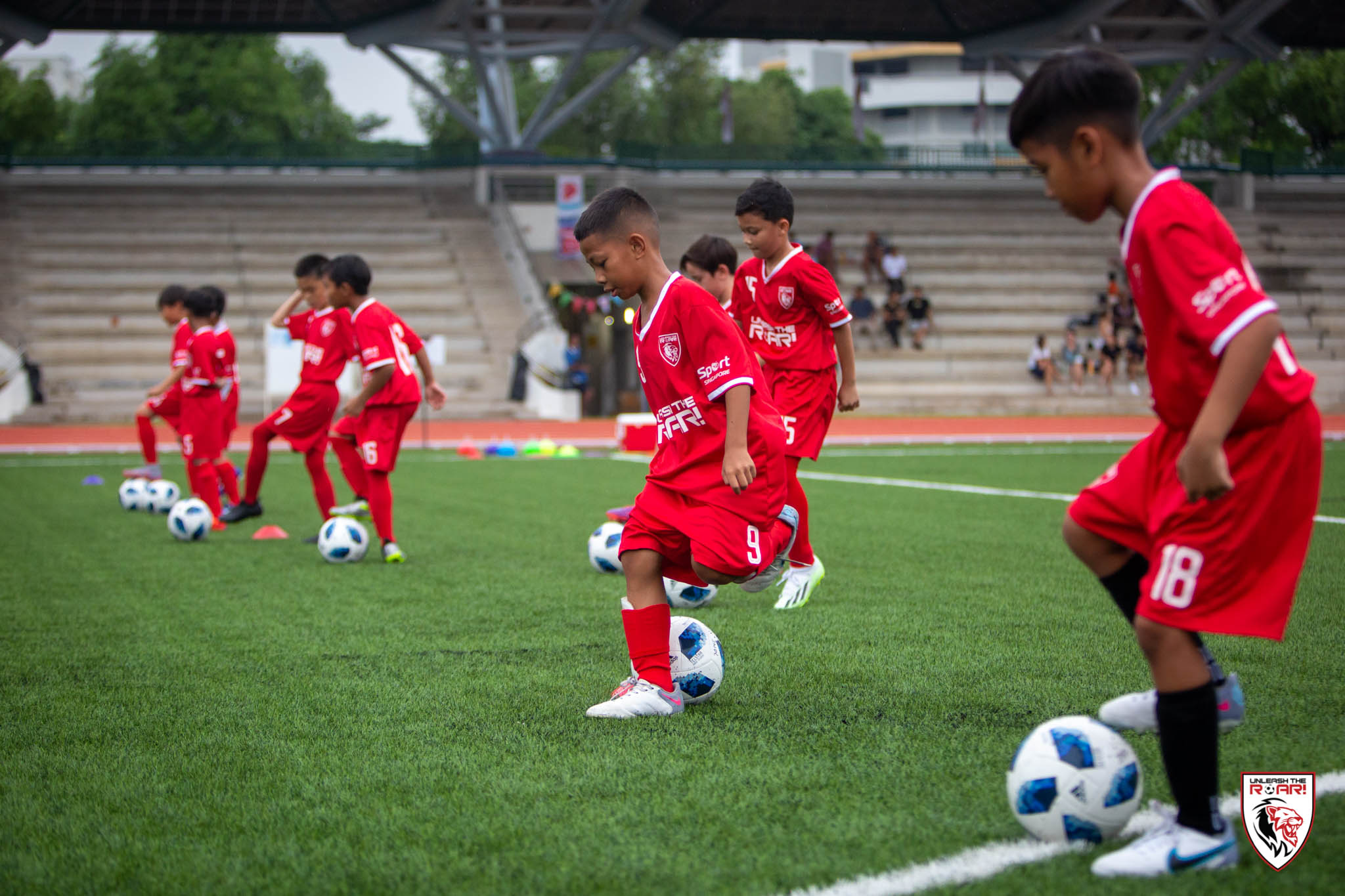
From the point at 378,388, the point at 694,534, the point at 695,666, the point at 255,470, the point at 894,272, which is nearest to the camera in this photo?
the point at 694,534

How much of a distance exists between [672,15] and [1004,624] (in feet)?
89.8

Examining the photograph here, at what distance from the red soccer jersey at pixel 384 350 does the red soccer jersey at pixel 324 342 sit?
0.80 m

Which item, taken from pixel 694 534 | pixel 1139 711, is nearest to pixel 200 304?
pixel 694 534

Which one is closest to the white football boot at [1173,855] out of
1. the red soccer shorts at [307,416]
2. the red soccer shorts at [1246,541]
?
the red soccer shorts at [1246,541]

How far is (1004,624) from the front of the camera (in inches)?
211

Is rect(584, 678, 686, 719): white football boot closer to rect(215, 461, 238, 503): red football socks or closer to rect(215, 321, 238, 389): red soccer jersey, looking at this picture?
rect(215, 321, 238, 389): red soccer jersey

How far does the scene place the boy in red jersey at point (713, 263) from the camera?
718cm

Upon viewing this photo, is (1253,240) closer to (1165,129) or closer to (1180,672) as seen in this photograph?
(1165,129)

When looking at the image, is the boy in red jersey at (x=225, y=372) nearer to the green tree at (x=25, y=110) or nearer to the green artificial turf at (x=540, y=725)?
the green artificial turf at (x=540, y=725)

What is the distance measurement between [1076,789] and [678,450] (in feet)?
5.75

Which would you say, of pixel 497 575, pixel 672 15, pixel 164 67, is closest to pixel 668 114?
pixel 164 67

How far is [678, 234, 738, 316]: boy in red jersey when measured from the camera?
7.18 meters

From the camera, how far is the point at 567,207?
30000 mm

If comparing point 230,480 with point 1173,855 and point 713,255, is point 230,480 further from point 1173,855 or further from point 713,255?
point 1173,855
